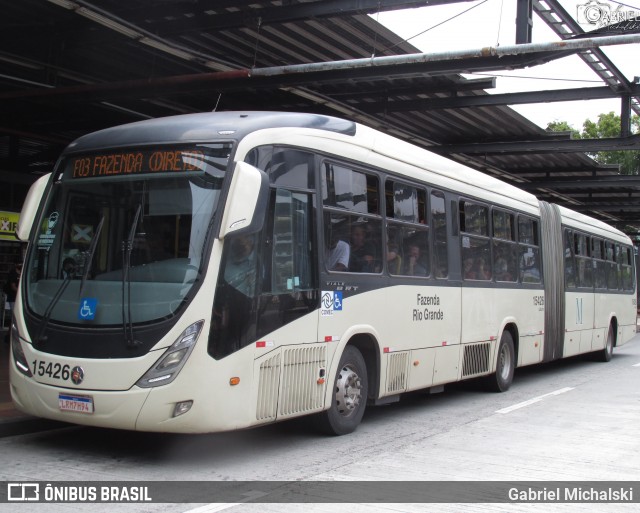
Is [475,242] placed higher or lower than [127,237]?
higher

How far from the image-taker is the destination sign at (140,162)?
7.27m

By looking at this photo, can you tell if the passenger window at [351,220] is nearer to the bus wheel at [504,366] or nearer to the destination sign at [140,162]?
the destination sign at [140,162]

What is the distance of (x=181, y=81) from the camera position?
493 inches

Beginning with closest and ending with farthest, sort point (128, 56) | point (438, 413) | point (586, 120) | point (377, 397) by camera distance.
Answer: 1. point (377, 397)
2. point (438, 413)
3. point (128, 56)
4. point (586, 120)

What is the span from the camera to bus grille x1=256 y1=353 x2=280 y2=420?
23.6 feet

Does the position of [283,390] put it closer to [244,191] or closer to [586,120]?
[244,191]

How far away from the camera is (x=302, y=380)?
770cm

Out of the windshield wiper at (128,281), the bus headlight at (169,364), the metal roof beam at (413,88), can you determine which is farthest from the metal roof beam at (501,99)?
the bus headlight at (169,364)

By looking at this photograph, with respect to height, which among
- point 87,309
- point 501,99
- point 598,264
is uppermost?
point 501,99

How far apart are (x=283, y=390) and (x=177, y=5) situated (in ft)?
22.0

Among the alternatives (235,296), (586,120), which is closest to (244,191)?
(235,296)

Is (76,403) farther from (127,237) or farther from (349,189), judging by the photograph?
(349,189)

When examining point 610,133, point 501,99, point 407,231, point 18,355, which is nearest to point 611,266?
point 501,99

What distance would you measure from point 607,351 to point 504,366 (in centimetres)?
740
